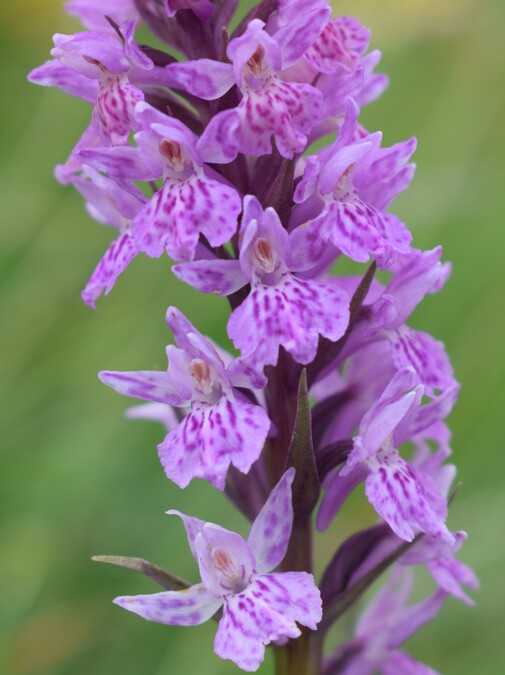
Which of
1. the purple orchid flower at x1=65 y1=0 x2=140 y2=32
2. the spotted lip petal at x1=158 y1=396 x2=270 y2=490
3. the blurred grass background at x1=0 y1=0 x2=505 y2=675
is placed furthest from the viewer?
the blurred grass background at x1=0 y1=0 x2=505 y2=675

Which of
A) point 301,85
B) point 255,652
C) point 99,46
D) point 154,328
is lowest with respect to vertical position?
point 154,328

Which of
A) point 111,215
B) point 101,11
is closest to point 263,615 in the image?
point 111,215

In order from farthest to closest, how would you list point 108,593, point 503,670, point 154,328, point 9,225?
point 9,225 → point 154,328 → point 108,593 → point 503,670

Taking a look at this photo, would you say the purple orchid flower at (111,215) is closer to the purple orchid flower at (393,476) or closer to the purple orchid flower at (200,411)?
the purple orchid flower at (200,411)

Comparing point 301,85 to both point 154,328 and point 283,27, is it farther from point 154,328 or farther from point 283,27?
Result: point 154,328

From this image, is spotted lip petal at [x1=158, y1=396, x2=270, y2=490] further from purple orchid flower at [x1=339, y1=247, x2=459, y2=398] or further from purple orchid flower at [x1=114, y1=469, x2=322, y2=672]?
purple orchid flower at [x1=339, y1=247, x2=459, y2=398]

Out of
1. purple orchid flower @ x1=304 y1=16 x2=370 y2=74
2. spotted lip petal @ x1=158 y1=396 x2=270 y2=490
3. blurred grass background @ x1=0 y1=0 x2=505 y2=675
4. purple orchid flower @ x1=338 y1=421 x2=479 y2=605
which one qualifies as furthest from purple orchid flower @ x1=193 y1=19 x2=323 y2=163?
blurred grass background @ x1=0 y1=0 x2=505 y2=675

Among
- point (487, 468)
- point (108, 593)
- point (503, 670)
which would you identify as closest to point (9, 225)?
point (108, 593)
